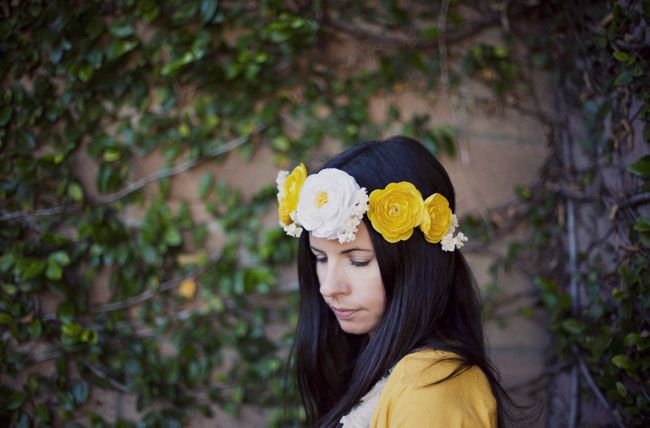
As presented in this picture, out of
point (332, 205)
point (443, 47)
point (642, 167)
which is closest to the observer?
point (332, 205)

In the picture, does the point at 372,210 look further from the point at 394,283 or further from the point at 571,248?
the point at 571,248

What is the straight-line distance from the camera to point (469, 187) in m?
2.49

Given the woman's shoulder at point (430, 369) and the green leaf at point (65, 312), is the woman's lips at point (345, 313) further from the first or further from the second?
the green leaf at point (65, 312)

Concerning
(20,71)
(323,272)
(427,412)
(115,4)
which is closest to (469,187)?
(323,272)

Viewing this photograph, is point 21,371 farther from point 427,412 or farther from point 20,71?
point 427,412

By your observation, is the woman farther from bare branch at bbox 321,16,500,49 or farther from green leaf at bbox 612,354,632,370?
bare branch at bbox 321,16,500,49

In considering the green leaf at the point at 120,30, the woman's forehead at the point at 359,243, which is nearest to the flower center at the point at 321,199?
the woman's forehead at the point at 359,243

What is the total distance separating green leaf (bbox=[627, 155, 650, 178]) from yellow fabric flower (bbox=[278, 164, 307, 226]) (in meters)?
1.02

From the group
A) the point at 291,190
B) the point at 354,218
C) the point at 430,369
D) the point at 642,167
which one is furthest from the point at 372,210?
the point at 642,167

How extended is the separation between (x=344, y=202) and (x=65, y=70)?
134 centimetres

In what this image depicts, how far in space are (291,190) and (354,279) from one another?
314 millimetres

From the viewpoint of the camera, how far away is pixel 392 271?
59.6 inches

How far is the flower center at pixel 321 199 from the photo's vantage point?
1.51 meters

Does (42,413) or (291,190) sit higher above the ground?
(291,190)
